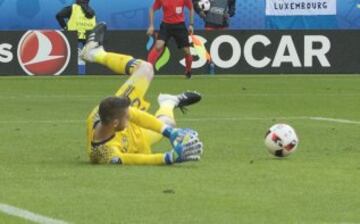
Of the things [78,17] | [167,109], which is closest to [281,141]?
[167,109]

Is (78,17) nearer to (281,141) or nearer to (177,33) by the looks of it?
(177,33)

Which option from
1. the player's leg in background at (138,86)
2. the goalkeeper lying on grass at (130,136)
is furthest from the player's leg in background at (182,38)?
the goalkeeper lying on grass at (130,136)

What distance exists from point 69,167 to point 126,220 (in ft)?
10.6

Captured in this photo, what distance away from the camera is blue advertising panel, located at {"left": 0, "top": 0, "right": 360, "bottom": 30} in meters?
33.6

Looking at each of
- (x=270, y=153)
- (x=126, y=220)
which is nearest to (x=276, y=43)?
(x=270, y=153)

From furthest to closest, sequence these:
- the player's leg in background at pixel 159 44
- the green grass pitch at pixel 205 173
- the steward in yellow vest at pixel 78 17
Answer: the steward in yellow vest at pixel 78 17
the player's leg in background at pixel 159 44
the green grass pitch at pixel 205 173

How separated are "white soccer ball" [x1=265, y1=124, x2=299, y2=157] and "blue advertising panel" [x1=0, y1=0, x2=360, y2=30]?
2213 centimetres

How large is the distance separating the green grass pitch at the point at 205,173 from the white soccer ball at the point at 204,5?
46.2 ft

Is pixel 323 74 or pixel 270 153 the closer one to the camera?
pixel 270 153

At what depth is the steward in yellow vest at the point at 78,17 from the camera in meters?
31.3

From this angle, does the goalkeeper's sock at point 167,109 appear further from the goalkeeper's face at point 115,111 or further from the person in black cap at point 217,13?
the person in black cap at point 217,13

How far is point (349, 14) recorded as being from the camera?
3516cm

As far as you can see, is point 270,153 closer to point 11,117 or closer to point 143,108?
point 143,108

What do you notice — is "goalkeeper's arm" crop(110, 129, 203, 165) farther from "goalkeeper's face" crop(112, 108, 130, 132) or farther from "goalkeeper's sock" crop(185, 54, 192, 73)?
"goalkeeper's sock" crop(185, 54, 192, 73)
